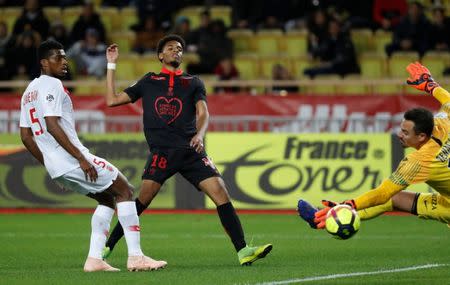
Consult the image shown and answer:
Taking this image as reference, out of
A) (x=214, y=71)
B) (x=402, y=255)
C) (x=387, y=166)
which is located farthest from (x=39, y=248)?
(x=214, y=71)

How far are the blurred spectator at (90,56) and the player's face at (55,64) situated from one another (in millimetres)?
11536

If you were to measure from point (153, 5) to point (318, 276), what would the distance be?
13796 millimetres

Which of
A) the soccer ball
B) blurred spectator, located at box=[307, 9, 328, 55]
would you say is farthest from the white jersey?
blurred spectator, located at box=[307, 9, 328, 55]

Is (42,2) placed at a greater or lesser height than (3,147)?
greater

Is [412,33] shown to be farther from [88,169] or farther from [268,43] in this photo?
[88,169]

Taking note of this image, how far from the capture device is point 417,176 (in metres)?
10.1

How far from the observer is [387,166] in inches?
715

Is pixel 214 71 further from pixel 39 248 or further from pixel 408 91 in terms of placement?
pixel 39 248

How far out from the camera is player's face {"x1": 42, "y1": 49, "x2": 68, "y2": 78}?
1014 cm

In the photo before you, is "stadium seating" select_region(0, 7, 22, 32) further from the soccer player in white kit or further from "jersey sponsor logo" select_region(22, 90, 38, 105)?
"jersey sponsor logo" select_region(22, 90, 38, 105)

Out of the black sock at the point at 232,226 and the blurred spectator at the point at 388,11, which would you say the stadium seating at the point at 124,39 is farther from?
the black sock at the point at 232,226

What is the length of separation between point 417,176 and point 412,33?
1194cm

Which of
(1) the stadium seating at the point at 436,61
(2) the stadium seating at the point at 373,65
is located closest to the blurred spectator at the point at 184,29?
(2) the stadium seating at the point at 373,65

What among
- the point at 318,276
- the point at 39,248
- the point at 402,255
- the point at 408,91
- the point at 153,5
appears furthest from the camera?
the point at 153,5
